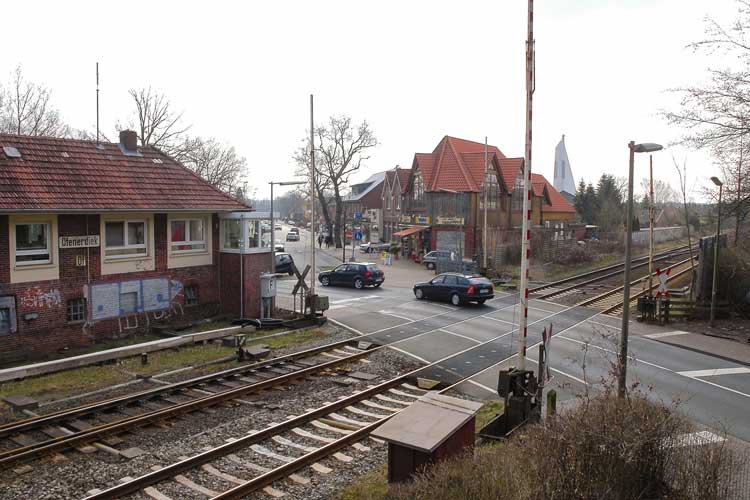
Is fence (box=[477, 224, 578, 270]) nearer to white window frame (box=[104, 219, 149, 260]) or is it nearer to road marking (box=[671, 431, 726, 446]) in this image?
white window frame (box=[104, 219, 149, 260])

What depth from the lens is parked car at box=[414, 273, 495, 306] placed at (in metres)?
26.7

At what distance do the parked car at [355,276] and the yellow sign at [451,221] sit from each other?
14261mm

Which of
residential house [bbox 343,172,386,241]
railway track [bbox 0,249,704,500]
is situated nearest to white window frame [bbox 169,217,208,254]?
railway track [bbox 0,249,704,500]

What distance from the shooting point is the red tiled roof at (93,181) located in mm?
17188

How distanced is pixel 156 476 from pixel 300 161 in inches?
2406

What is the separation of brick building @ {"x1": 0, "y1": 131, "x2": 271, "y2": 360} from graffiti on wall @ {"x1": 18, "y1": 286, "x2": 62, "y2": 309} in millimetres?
28

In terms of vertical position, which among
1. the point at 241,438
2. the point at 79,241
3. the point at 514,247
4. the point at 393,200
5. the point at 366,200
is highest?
the point at 366,200

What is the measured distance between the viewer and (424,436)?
7344 millimetres

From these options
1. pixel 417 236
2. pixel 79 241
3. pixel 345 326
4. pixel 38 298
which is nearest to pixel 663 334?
pixel 345 326

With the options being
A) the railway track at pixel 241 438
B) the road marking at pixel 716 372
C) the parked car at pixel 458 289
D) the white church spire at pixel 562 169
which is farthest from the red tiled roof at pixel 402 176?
the white church spire at pixel 562 169

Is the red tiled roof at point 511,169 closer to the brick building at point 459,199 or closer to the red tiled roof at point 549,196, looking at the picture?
the brick building at point 459,199

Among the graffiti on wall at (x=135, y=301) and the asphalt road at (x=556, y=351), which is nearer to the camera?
the asphalt road at (x=556, y=351)

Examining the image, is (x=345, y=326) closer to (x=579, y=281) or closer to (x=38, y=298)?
(x=38, y=298)

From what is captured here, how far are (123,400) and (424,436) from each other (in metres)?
7.44
